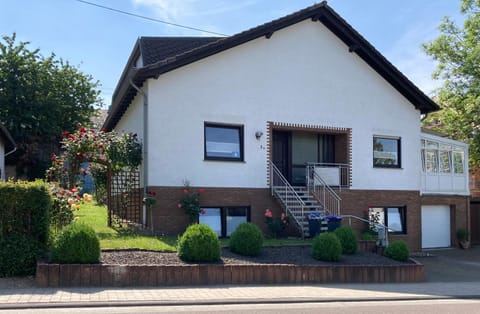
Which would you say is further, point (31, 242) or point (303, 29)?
point (303, 29)

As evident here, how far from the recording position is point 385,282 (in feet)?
43.6

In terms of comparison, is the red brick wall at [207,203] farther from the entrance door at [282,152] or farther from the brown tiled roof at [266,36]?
the brown tiled roof at [266,36]

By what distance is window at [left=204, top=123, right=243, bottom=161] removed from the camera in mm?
16797

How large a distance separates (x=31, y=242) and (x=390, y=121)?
46.2 feet

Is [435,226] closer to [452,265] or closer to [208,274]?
[452,265]

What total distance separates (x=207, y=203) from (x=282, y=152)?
3951 mm

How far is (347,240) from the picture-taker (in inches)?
571

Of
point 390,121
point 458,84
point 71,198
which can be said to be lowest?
point 71,198

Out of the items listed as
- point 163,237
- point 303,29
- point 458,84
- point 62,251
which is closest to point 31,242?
point 62,251

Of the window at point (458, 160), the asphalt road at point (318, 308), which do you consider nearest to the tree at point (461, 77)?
the window at point (458, 160)

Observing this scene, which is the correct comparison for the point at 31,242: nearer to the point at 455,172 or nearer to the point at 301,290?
the point at 301,290

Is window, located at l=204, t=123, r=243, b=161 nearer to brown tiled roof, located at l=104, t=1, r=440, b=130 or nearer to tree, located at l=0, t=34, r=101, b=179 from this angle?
brown tiled roof, located at l=104, t=1, r=440, b=130

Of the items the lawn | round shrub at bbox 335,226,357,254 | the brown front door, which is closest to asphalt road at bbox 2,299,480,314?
the lawn

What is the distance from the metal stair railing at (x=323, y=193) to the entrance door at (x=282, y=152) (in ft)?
2.70
